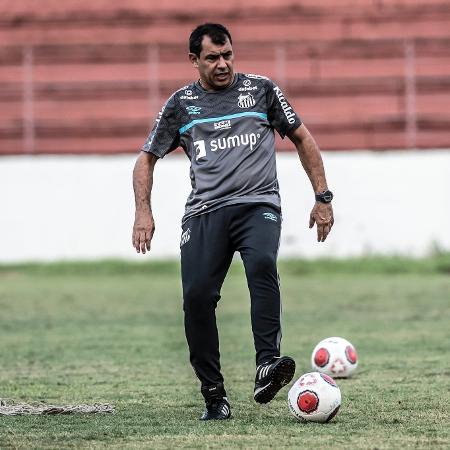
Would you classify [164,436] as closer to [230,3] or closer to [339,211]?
[339,211]

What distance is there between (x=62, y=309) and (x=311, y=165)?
7009 mm

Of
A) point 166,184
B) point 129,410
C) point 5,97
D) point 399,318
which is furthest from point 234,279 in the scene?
point 129,410

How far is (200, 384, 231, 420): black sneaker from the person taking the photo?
5.90 meters

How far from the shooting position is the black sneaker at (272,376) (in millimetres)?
5676

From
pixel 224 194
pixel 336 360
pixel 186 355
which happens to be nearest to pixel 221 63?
pixel 224 194

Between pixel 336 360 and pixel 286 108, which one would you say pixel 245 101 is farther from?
pixel 336 360

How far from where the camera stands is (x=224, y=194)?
234 inches

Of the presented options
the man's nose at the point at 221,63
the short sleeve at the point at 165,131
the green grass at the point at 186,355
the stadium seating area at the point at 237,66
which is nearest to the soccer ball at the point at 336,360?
the green grass at the point at 186,355

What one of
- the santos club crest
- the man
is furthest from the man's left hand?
the santos club crest

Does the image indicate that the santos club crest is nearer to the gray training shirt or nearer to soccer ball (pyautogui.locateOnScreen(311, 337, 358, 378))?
the gray training shirt

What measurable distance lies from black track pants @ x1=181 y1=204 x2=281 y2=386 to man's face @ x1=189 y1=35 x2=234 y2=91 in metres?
0.62

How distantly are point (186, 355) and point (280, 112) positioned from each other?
3293 mm

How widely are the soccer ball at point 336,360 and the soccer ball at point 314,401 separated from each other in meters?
1.86

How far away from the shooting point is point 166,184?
54.3 ft
